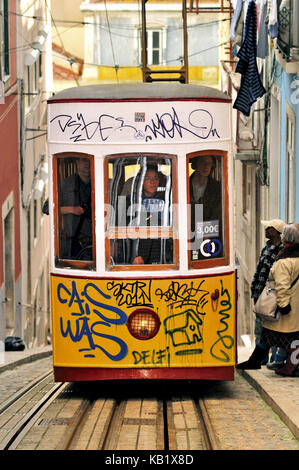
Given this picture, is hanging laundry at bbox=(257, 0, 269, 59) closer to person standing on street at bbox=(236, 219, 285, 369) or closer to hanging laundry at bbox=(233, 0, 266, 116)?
hanging laundry at bbox=(233, 0, 266, 116)

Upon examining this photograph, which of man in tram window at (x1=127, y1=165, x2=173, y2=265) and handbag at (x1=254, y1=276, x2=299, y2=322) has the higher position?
man in tram window at (x1=127, y1=165, x2=173, y2=265)

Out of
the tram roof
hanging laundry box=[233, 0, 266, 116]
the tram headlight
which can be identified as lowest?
the tram headlight

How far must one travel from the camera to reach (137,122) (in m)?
9.75

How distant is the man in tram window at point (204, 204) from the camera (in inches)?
386

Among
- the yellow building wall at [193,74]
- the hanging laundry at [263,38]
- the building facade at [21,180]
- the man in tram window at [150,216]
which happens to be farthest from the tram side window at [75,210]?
the yellow building wall at [193,74]

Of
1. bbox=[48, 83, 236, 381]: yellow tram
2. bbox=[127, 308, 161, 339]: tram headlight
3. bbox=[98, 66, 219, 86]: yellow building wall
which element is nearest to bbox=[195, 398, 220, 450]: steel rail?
bbox=[48, 83, 236, 381]: yellow tram

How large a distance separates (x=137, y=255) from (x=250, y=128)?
1285cm

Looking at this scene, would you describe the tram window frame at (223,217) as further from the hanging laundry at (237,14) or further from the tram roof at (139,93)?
the hanging laundry at (237,14)

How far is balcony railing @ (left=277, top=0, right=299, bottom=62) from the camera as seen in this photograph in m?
13.9

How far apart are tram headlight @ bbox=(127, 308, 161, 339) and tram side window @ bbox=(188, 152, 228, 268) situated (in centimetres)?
57

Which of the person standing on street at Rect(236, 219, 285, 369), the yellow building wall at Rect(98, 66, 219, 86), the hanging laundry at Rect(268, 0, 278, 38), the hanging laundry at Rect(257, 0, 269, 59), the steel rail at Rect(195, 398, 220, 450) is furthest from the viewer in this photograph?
the yellow building wall at Rect(98, 66, 219, 86)

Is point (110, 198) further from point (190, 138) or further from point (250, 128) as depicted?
point (250, 128)

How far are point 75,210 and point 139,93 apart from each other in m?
1.16

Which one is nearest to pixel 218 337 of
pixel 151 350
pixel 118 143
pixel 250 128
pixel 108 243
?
pixel 151 350
